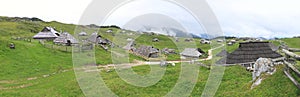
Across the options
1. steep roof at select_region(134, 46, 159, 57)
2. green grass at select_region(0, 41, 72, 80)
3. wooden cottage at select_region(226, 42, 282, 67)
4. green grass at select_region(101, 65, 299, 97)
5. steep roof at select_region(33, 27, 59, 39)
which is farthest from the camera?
steep roof at select_region(33, 27, 59, 39)

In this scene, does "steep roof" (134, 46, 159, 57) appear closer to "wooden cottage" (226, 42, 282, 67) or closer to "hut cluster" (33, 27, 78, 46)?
"hut cluster" (33, 27, 78, 46)

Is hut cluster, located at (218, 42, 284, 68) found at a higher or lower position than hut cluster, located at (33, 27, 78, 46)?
lower

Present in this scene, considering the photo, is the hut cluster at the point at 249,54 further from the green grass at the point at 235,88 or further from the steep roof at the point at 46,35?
the steep roof at the point at 46,35

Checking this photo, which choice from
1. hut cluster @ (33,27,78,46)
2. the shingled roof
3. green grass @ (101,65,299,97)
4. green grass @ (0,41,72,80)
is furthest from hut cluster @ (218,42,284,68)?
hut cluster @ (33,27,78,46)

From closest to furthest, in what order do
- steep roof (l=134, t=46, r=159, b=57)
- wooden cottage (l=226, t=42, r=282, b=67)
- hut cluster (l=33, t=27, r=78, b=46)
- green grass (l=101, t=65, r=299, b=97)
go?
green grass (l=101, t=65, r=299, b=97) → wooden cottage (l=226, t=42, r=282, b=67) → hut cluster (l=33, t=27, r=78, b=46) → steep roof (l=134, t=46, r=159, b=57)

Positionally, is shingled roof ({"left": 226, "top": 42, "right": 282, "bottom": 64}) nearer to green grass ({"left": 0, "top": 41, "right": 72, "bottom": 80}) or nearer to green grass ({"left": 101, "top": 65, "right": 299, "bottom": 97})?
green grass ({"left": 101, "top": 65, "right": 299, "bottom": 97})

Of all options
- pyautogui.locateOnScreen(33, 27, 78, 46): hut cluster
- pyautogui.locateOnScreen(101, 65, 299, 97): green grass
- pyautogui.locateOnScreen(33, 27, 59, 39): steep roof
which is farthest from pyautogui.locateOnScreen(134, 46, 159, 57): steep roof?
pyautogui.locateOnScreen(101, 65, 299, 97): green grass

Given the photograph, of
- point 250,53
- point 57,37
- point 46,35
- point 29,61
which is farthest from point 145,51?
point 250,53

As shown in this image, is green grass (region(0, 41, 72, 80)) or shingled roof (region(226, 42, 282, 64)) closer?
green grass (region(0, 41, 72, 80))
